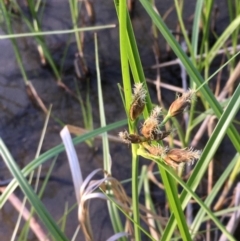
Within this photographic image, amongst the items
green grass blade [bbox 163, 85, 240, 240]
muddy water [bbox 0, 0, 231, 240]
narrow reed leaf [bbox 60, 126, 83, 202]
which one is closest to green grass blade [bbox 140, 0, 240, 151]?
green grass blade [bbox 163, 85, 240, 240]

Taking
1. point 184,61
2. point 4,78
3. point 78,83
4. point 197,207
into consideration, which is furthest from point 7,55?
point 184,61

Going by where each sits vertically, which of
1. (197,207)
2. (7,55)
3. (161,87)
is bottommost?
(197,207)

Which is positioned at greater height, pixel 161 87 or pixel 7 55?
pixel 7 55

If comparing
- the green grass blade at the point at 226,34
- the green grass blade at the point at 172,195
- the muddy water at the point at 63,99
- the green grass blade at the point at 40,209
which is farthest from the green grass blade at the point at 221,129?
the muddy water at the point at 63,99

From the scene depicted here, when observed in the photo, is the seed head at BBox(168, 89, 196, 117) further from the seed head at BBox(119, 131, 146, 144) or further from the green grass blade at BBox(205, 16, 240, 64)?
the green grass blade at BBox(205, 16, 240, 64)

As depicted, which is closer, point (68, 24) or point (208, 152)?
point (208, 152)

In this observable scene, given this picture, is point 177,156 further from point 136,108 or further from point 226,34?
point 226,34

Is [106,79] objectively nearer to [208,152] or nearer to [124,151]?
[124,151]

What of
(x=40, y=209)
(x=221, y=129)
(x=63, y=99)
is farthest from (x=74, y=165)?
(x=63, y=99)
